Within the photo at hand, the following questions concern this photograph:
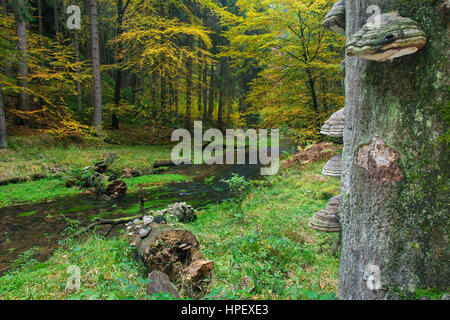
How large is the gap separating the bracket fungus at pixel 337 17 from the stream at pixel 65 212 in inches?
193

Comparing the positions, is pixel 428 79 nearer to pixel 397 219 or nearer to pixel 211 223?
pixel 397 219

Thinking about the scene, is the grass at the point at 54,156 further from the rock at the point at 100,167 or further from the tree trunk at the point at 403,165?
the tree trunk at the point at 403,165

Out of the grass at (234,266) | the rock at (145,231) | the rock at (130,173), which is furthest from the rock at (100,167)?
the rock at (145,231)

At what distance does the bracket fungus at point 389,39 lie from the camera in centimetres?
118

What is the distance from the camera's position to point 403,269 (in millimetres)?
1358

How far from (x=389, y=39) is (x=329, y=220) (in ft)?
4.26

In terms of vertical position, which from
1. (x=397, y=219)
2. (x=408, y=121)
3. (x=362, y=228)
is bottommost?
(x=362, y=228)

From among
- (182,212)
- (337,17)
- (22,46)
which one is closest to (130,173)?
(182,212)

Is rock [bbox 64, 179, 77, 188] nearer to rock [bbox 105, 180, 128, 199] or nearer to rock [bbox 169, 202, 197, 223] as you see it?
rock [bbox 105, 180, 128, 199]

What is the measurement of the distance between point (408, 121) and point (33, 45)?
16770 millimetres
